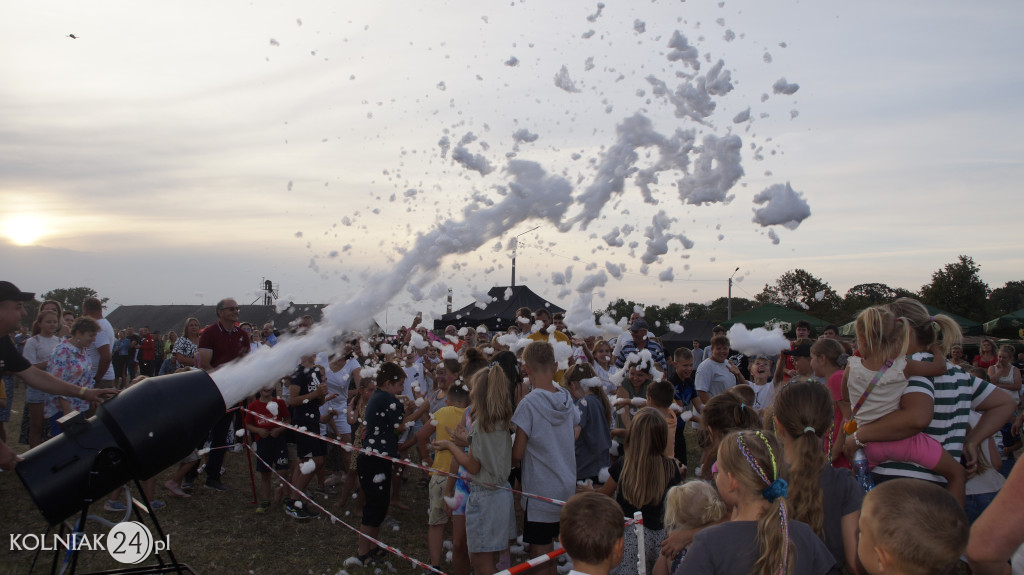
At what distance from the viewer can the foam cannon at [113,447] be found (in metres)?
2.73

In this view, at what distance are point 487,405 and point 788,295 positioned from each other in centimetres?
4600

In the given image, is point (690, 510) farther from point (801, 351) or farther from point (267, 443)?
point (267, 443)

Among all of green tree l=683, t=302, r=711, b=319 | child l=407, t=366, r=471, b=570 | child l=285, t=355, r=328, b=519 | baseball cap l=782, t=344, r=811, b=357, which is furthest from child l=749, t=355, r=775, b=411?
green tree l=683, t=302, r=711, b=319

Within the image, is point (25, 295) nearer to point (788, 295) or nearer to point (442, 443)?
point (442, 443)

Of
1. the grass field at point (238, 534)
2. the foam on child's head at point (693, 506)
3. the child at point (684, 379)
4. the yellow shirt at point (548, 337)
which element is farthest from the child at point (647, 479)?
the yellow shirt at point (548, 337)

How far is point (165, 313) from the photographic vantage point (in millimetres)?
50969

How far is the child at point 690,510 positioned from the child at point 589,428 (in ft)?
7.37

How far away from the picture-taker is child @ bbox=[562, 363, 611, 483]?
5.55 metres

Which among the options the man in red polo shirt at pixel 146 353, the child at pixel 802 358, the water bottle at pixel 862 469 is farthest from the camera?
the man in red polo shirt at pixel 146 353

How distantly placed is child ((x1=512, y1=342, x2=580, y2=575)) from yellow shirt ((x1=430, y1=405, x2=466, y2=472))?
1110 mm

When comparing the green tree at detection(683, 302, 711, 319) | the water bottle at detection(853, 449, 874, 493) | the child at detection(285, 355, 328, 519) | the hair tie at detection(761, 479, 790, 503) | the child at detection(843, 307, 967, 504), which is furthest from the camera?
the green tree at detection(683, 302, 711, 319)

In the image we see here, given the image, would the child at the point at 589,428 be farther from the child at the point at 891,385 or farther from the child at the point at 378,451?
the child at the point at 891,385

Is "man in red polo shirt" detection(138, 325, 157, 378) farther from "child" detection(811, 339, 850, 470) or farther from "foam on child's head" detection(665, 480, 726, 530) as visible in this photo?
"foam on child's head" detection(665, 480, 726, 530)

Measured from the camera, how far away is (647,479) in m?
3.96
